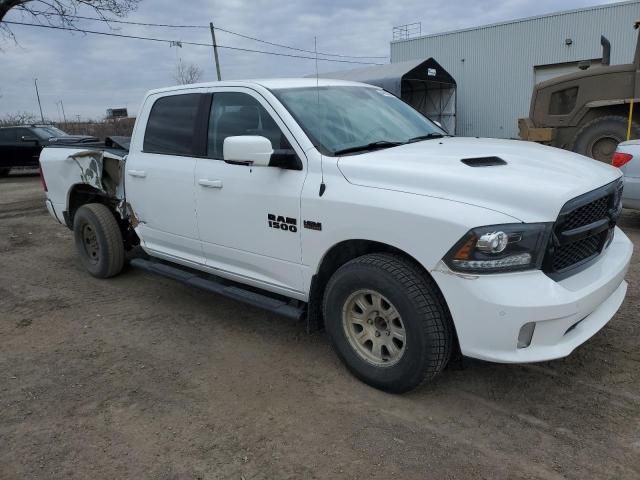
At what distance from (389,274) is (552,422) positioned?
1.20 m

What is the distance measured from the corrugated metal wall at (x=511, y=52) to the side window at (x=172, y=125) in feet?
71.9

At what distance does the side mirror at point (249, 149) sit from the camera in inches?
131

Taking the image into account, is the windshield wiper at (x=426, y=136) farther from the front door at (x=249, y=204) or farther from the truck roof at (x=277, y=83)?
the front door at (x=249, y=204)

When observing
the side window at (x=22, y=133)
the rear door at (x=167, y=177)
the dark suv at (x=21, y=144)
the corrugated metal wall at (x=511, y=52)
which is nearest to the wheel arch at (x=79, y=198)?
the rear door at (x=167, y=177)

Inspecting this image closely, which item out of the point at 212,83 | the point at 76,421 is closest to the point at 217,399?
the point at 76,421

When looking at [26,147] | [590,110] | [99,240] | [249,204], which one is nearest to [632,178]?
[590,110]

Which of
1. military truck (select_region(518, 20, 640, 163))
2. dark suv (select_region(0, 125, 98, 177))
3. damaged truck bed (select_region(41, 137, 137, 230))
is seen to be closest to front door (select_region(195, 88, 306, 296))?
damaged truck bed (select_region(41, 137, 137, 230))

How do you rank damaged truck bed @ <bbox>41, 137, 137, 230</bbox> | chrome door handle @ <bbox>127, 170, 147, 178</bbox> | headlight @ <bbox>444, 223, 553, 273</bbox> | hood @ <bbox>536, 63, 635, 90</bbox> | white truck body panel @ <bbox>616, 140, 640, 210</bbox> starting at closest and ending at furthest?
1. headlight @ <bbox>444, 223, 553, 273</bbox>
2. chrome door handle @ <bbox>127, 170, 147, 178</bbox>
3. damaged truck bed @ <bbox>41, 137, 137, 230</bbox>
4. white truck body panel @ <bbox>616, 140, 640, 210</bbox>
5. hood @ <bbox>536, 63, 635, 90</bbox>

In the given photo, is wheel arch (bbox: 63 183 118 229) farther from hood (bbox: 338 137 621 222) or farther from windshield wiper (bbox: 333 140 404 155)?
hood (bbox: 338 137 621 222)

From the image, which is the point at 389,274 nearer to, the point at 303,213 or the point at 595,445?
the point at 303,213

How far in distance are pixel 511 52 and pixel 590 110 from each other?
48.5ft

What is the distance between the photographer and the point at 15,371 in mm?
3854

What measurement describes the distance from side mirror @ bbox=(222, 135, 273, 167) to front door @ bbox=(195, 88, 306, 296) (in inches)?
8.3

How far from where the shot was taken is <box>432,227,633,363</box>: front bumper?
2.66 metres
